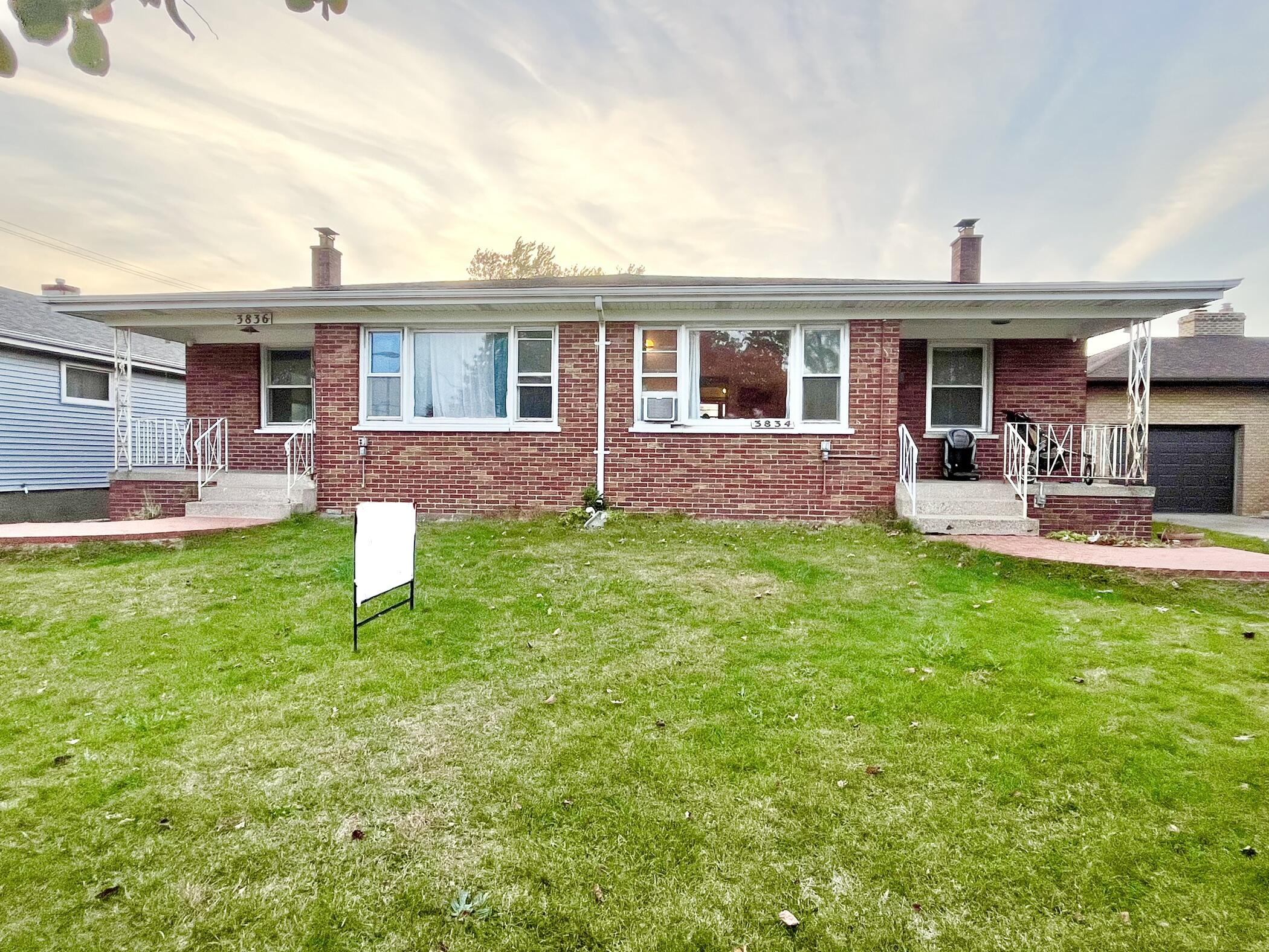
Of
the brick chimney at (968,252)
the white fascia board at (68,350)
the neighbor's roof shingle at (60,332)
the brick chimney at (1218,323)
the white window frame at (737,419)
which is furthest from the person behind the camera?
the brick chimney at (1218,323)

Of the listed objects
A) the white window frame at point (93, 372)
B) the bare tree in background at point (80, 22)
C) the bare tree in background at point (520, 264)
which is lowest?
the bare tree in background at point (80, 22)

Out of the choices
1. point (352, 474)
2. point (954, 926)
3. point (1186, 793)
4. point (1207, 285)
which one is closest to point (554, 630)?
point (954, 926)

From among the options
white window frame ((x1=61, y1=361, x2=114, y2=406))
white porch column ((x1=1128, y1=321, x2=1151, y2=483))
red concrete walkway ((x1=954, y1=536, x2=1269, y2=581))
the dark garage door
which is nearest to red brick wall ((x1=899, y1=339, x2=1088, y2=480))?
white porch column ((x1=1128, y1=321, x2=1151, y2=483))

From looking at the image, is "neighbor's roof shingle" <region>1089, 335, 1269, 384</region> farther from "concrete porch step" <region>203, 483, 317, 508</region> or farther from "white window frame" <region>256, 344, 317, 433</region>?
"white window frame" <region>256, 344, 317, 433</region>

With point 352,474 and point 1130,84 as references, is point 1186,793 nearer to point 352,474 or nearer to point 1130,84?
point 352,474

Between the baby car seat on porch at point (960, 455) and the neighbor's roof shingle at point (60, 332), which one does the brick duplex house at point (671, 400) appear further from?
the neighbor's roof shingle at point (60, 332)

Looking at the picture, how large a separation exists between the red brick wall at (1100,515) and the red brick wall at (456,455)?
6.48m

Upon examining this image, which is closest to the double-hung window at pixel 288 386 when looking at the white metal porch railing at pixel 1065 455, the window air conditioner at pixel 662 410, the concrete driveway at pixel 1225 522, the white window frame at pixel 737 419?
the white window frame at pixel 737 419

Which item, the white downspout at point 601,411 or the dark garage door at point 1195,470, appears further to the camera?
the dark garage door at point 1195,470

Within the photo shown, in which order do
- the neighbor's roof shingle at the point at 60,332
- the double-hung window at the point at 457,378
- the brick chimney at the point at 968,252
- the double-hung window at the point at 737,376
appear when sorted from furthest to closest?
the neighbor's roof shingle at the point at 60,332
the brick chimney at the point at 968,252
the double-hung window at the point at 457,378
the double-hung window at the point at 737,376

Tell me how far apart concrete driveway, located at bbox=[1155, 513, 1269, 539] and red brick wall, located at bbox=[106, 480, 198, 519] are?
17.4 m

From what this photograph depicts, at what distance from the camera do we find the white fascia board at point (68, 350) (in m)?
12.3

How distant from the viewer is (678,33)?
1018 cm

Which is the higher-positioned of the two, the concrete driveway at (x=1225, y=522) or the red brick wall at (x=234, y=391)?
the red brick wall at (x=234, y=391)
